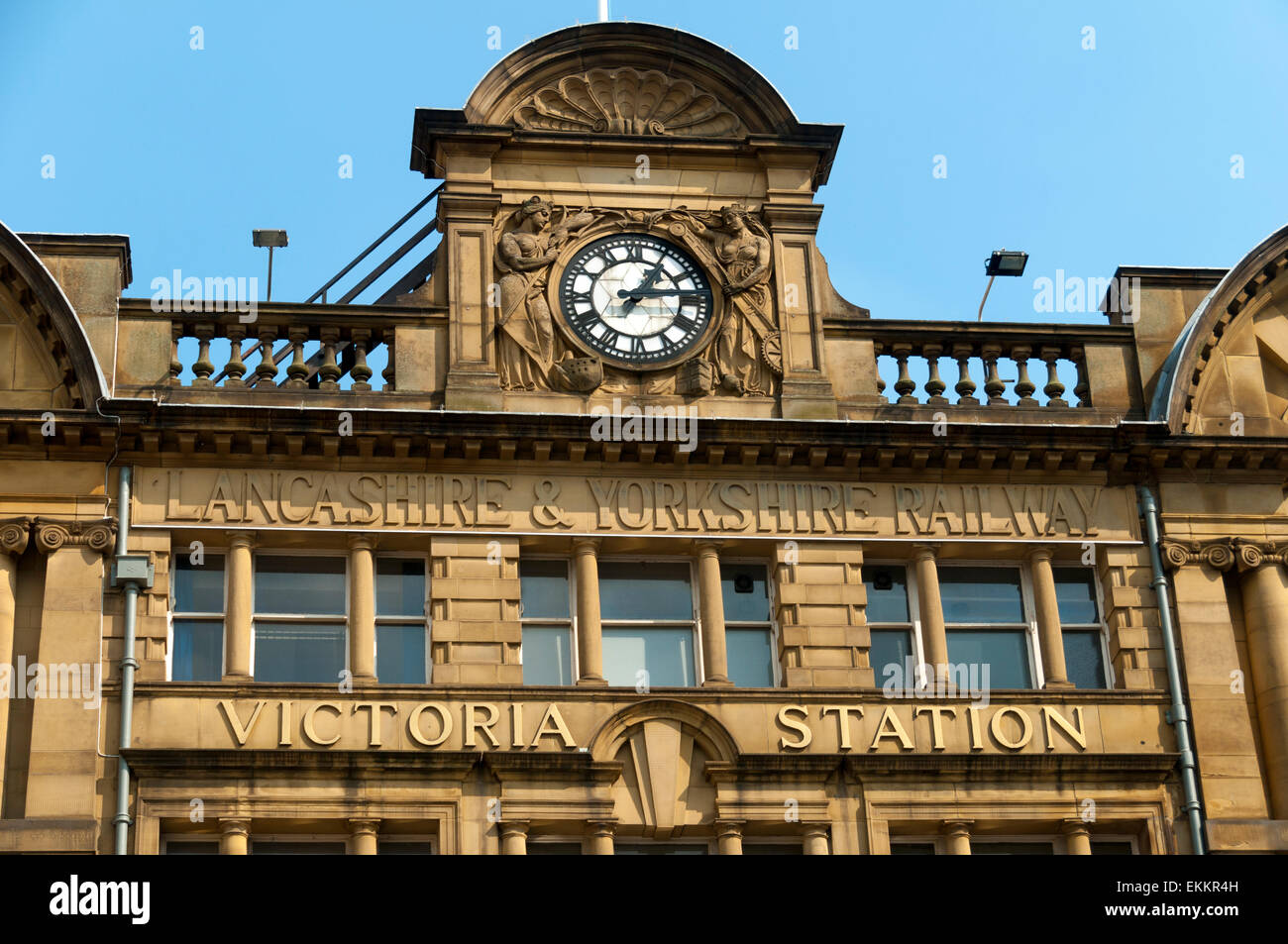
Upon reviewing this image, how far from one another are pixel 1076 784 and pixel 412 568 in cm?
827

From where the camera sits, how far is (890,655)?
29.7 metres

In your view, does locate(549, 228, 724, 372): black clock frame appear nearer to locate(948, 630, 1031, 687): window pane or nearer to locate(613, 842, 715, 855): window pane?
locate(948, 630, 1031, 687): window pane

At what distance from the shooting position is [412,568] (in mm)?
29375

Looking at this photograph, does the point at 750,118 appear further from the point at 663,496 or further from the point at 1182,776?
the point at 1182,776

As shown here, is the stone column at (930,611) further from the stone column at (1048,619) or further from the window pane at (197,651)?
the window pane at (197,651)

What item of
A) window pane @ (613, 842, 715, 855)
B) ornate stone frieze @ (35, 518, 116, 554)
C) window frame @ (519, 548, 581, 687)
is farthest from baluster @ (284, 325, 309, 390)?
window pane @ (613, 842, 715, 855)

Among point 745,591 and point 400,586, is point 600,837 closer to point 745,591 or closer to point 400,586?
point 745,591

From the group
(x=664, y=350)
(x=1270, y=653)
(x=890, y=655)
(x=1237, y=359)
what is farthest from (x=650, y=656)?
(x=1237, y=359)

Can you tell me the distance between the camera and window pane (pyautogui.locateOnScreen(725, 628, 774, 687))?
96.2 feet

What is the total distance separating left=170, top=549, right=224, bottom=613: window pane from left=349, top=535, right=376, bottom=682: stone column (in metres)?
1.55

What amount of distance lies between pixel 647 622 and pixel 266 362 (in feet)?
18.5

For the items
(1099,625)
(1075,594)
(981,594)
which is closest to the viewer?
(1099,625)
